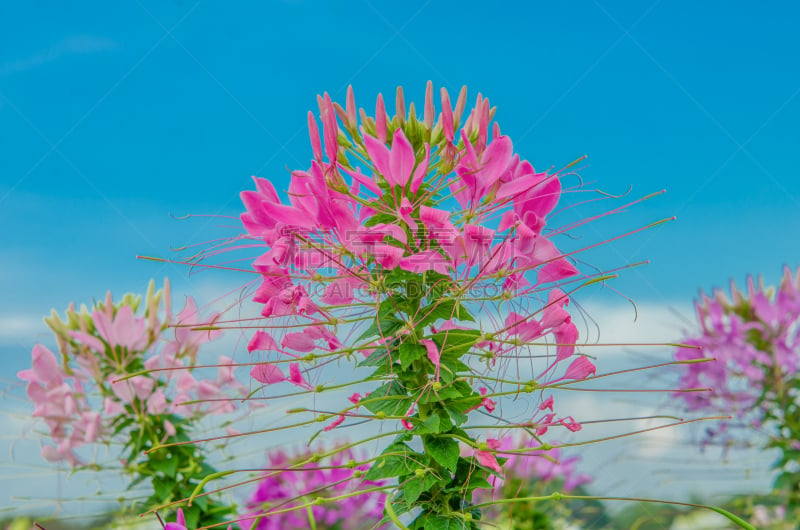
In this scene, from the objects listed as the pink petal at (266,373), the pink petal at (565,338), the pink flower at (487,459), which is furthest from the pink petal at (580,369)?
the pink petal at (266,373)

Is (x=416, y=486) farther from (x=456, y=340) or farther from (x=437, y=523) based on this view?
(x=456, y=340)

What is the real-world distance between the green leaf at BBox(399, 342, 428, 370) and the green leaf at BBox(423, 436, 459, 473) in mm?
249

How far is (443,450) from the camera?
7.09 ft

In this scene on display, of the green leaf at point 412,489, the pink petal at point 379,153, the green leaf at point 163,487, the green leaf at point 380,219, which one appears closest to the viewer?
the green leaf at point 412,489

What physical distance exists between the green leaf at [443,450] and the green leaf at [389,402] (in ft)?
0.41

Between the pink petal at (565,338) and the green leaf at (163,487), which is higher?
the pink petal at (565,338)

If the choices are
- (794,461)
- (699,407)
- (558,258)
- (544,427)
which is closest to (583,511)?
(699,407)

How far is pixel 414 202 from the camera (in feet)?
7.67

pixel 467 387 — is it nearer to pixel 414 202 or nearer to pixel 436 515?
pixel 436 515

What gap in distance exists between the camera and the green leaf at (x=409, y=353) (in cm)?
218

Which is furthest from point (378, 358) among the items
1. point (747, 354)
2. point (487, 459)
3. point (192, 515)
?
point (747, 354)

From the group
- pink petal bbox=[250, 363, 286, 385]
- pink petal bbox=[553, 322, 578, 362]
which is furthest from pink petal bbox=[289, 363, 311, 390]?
pink petal bbox=[553, 322, 578, 362]

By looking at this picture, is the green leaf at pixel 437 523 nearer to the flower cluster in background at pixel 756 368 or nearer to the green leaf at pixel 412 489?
the green leaf at pixel 412 489

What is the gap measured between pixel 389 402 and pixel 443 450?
9.2 inches
